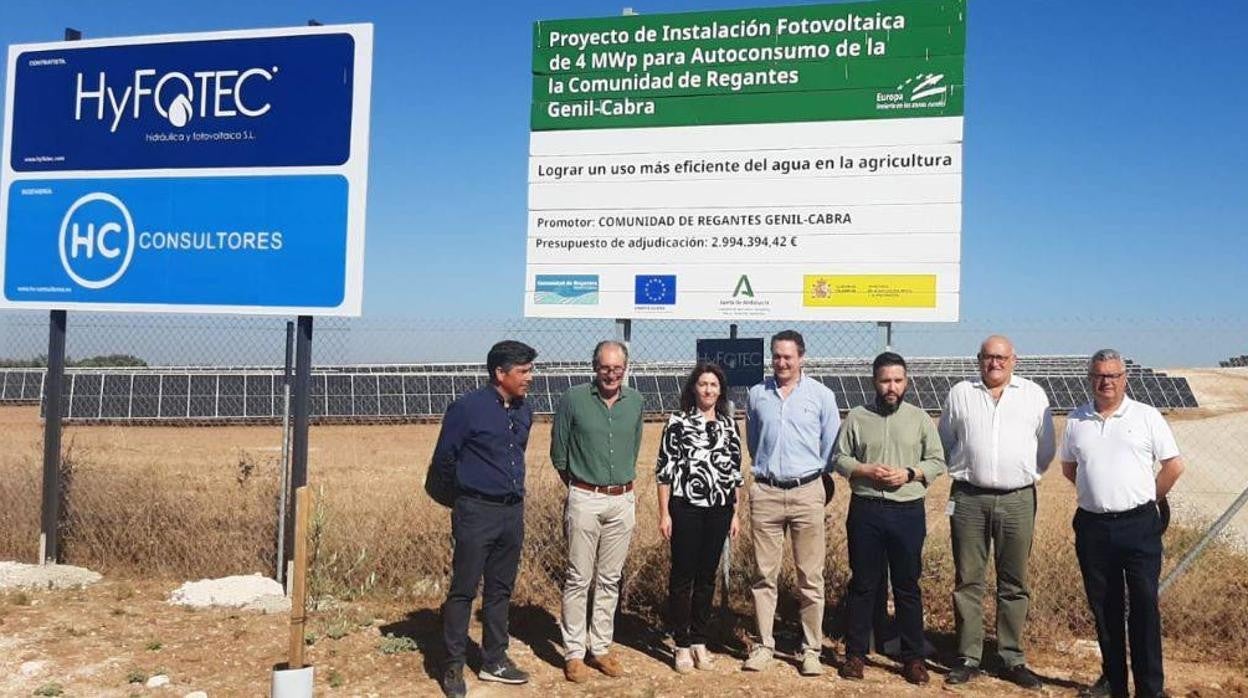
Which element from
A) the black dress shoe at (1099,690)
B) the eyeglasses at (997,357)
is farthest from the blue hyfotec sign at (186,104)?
the black dress shoe at (1099,690)

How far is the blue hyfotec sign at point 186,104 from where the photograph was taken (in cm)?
691

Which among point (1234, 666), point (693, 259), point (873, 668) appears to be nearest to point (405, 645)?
point (873, 668)

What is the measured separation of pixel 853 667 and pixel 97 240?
621cm

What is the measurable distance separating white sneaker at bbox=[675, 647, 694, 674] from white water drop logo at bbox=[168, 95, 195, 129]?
17.2ft

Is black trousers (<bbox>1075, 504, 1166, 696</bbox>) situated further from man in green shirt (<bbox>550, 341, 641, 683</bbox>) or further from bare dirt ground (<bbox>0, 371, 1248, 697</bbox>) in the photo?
man in green shirt (<bbox>550, 341, 641, 683</bbox>)

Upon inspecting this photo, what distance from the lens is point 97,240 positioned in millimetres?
7352

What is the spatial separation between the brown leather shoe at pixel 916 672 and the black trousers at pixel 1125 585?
92 centimetres

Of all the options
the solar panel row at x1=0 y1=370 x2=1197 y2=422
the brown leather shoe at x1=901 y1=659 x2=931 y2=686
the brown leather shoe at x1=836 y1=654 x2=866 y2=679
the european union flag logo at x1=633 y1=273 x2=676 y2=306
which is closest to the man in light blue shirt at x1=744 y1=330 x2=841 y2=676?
the brown leather shoe at x1=836 y1=654 x2=866 y2=679

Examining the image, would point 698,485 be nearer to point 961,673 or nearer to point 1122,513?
point 961,673

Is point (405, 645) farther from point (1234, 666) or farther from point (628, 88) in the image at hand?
point (1234, 666)

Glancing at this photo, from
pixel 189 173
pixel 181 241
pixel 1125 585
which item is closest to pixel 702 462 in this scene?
pixel 1125 585

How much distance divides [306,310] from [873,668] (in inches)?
174

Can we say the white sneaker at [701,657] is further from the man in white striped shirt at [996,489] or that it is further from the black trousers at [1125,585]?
the black trousers at [1125,585]

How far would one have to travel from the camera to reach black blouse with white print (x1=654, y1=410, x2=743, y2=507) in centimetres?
532
